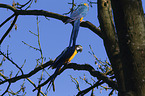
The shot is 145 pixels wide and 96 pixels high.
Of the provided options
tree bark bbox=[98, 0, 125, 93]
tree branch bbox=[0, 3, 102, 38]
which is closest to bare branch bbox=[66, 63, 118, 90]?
tree bark bbox=[98, 0, 125, 93]

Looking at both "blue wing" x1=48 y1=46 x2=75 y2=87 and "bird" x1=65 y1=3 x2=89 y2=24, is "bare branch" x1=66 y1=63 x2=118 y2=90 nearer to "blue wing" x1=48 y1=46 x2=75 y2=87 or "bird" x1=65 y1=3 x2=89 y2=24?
"blue wing" x1=48 y1=46 x2=75 y2=87

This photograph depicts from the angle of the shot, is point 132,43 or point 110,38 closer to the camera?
point 132,43

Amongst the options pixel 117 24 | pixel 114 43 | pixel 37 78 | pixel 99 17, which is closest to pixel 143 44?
pixel 117 24

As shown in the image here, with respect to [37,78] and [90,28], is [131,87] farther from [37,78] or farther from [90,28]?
[37,78]

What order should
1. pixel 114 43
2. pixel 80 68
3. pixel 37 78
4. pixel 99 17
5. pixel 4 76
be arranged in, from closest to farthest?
pixel 114 43 < pixel 99 17 < pixel 80 68 < pixel 37 78 < pixel 4 76

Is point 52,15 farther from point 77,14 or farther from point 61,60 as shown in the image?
point 77,14

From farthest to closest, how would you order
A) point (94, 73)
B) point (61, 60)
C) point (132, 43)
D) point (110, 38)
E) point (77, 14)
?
point (77, 14)
point (61, 60)
point (94, 73)
point (110, 38)
point (132, 43)

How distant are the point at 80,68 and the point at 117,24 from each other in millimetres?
1174

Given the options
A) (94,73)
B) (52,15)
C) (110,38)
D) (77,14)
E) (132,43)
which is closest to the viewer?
(132,43)

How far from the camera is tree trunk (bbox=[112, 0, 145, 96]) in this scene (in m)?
1.44

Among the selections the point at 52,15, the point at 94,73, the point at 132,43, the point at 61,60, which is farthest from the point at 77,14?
the point at 132,43

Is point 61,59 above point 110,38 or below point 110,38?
above

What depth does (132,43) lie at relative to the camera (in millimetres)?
1466

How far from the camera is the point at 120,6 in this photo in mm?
1517
